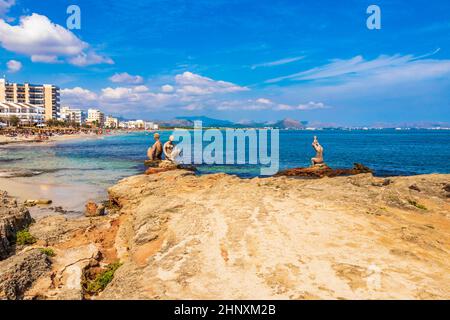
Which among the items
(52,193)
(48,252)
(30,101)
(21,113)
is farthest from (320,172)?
(30,101)

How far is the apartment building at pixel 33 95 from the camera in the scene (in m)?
163

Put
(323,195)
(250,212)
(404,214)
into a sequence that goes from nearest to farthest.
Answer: (250,212) < (404,214) < (323,195)

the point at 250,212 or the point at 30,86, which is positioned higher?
the point at 30,86

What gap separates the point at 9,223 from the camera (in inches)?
517

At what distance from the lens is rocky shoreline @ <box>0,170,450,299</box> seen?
7316 millimetres

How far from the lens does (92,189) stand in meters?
27.8

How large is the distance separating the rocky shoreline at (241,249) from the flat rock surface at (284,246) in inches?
1.3

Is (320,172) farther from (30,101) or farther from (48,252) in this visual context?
(30,101)

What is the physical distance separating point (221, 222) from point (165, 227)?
1915 mm

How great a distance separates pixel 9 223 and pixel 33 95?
186 metres

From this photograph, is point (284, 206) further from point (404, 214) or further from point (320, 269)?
point (320, 269)

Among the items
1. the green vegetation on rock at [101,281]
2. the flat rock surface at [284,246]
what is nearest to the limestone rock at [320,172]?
the flat rock surface at [284,246]
